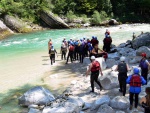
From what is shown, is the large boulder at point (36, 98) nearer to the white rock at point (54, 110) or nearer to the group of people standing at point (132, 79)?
the white rock at point (54, 110)

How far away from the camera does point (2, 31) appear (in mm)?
37000

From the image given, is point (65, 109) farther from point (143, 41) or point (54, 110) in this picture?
point (143, 41)

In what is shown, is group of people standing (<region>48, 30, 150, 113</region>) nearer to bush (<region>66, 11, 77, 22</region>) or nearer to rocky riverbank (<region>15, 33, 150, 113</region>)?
rocky riverbank (<region>15, 33, 150, 113</region>)

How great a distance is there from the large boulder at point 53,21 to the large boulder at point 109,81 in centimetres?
3332

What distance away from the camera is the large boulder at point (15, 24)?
133 feet

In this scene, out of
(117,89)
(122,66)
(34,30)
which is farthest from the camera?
(34,30)

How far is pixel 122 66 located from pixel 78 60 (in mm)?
9452

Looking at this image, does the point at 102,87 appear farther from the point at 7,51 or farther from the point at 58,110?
the point at 7,51

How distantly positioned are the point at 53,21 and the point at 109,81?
3385cm

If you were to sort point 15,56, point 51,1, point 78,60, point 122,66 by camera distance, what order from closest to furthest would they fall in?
1. point 122,66
2. point 78,60
3. point 15,56
4. point 51,1

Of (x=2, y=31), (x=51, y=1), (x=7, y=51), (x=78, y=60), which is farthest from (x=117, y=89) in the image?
(x=51, y=1)

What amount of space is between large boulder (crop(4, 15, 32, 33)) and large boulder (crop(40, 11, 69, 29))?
4.27m

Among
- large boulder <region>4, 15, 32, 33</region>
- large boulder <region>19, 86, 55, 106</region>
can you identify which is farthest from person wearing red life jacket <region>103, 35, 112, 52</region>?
large boulder <region>4, 15, 32, 33</region>

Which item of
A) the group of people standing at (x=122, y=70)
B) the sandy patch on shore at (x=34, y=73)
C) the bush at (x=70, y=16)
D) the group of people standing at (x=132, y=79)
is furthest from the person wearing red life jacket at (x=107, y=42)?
the bush at (x=70, y=16)
